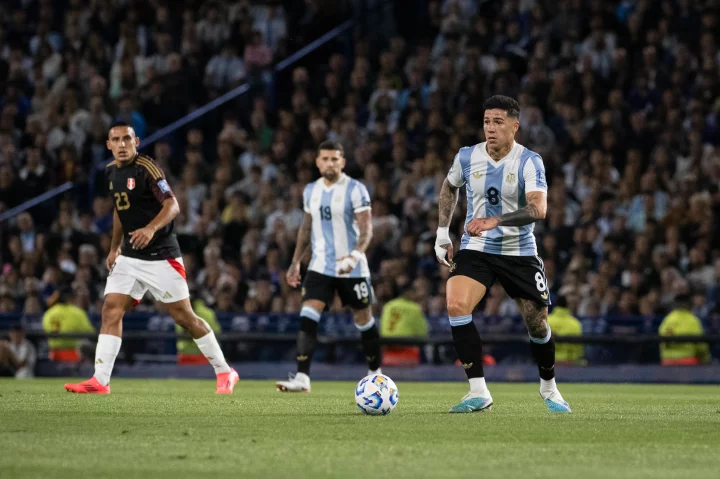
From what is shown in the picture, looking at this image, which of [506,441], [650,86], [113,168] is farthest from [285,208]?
[506,441]

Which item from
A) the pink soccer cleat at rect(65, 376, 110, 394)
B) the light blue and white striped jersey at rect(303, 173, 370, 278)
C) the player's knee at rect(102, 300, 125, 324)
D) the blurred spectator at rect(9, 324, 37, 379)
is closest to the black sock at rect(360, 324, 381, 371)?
the light blue and white striped jersey at rect(303, 173, 370, 278)

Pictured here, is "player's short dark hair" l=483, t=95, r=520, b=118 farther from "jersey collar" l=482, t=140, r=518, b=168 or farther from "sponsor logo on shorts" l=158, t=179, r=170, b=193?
"sponsor logo on shorts" l=158, t=179, r=170, b=193

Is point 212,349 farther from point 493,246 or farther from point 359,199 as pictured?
point 493,246

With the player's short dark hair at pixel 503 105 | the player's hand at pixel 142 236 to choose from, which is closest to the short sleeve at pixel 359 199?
the player's hand at pixel 142 236

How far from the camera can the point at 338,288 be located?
13.6 meters

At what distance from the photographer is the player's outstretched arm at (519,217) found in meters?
8.76

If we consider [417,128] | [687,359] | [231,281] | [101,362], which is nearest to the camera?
[101,362]

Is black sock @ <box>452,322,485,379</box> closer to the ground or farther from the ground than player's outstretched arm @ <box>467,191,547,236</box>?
closer to the ground

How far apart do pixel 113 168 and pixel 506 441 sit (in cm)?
605

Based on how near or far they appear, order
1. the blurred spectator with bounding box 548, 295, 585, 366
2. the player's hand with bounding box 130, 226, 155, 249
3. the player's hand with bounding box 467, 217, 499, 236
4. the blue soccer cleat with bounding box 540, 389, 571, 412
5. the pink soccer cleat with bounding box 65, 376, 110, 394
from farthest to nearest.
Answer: the blurred spectator with bounding box 548, 295, 585, 366 < the pink soccer cleat with bounding box 65, 376, 110, 394 < the player's hand with bounding box 130, 226, 155, 249 < the blue soccer cleat with bounding box 540, 389, 571, 412 < the player's hand with bounding box 467, 217, 499, 236

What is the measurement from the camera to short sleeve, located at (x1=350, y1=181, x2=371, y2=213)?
1356cm

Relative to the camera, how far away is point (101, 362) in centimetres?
1180

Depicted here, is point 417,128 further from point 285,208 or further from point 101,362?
point 101,362

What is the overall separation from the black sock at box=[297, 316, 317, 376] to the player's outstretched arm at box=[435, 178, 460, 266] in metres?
4.00
